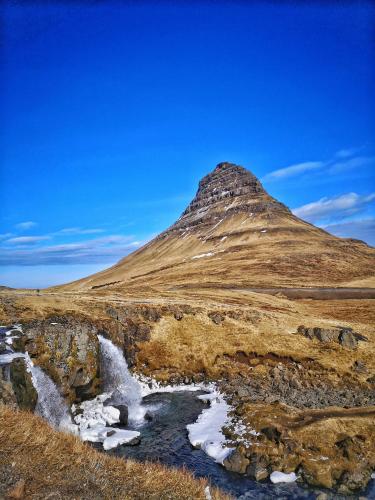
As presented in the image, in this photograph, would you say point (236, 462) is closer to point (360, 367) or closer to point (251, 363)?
point (251, 363)

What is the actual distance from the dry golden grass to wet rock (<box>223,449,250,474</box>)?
11967 millimetres

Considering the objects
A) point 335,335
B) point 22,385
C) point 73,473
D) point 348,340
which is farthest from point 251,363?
point 73,473

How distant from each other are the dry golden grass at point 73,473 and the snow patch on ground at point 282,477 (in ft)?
38.2

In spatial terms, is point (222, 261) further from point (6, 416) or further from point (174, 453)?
point (6, 416)

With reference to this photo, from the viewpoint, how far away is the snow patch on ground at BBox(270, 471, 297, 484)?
23422 mm

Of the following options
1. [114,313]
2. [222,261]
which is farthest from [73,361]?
[222,261]

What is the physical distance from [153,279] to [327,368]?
10846 centimetres

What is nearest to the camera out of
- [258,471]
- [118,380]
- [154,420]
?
[258,471]

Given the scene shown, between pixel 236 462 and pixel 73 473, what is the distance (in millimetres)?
14841

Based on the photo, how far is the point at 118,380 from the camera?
3872 cm

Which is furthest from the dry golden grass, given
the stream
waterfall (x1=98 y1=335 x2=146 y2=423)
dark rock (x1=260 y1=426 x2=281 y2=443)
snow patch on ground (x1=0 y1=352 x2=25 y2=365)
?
waterfall (x1=98 y1=335 x2=146 y2=423)

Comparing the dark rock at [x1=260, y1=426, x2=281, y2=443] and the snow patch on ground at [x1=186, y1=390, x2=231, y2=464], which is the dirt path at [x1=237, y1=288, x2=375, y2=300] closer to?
the snow patch on ground at [x1=186, y1=390, x2=231, y2=464]

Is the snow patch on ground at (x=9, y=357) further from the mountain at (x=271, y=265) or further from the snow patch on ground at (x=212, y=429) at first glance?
the mountain at (x=271, y=265)

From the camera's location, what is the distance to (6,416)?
16156 mm
